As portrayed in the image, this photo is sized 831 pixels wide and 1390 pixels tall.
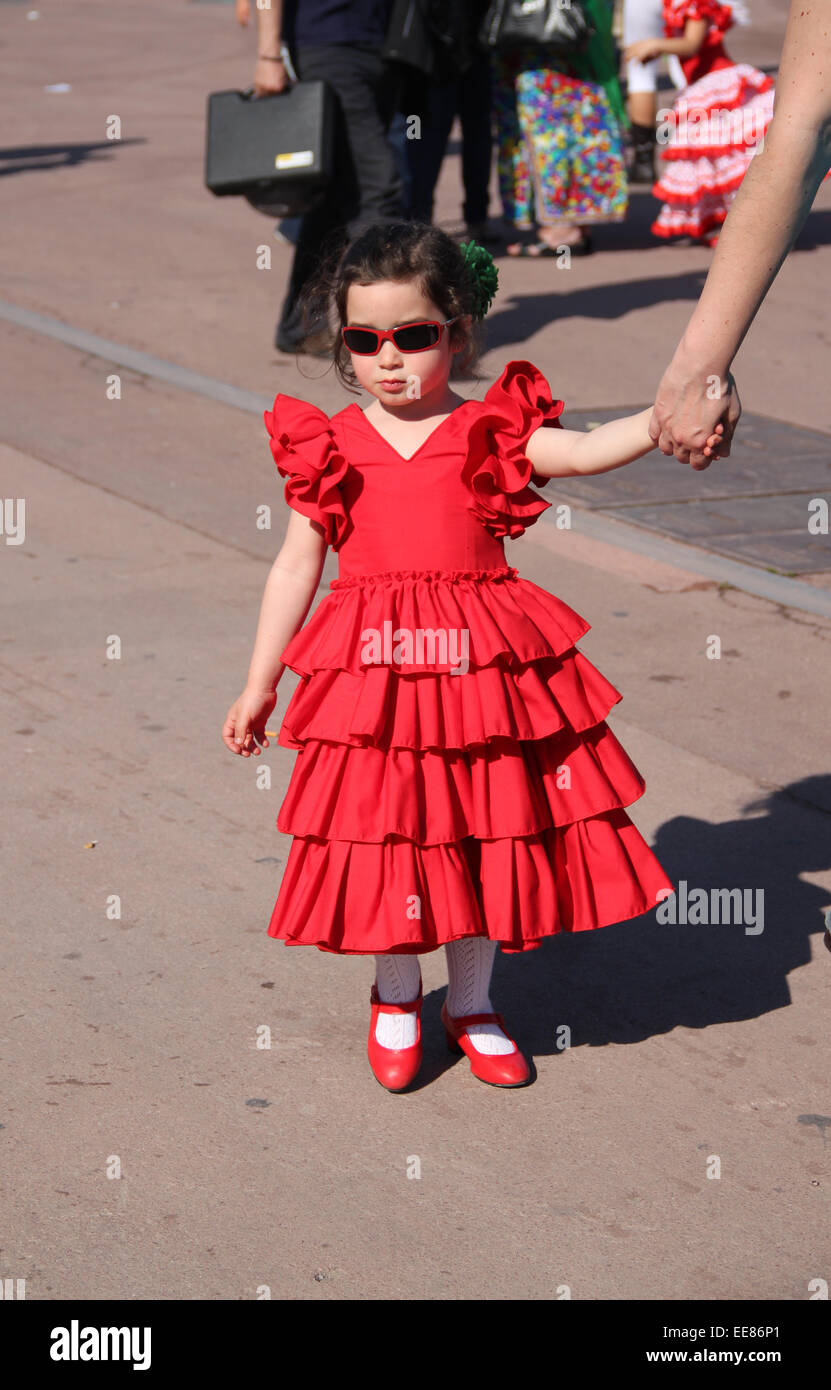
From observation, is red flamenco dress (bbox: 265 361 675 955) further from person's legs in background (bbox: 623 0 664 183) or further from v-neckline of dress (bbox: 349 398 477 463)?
person's legs in background (bbox: 623 0 664 183)

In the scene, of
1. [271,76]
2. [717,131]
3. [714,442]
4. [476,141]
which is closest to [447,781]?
[714,442]

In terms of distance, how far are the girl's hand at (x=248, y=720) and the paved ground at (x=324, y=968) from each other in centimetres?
55

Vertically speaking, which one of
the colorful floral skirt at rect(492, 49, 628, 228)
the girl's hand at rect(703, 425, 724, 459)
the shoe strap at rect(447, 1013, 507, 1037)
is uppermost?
the girl's hand at rect(703, 425, 724, 459)

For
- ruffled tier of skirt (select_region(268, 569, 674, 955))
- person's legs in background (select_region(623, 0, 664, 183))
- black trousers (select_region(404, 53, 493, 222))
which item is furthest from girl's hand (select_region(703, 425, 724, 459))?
person's legs in background (select_region(623, 0, 664, 183))

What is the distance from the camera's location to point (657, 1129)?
3.00 m

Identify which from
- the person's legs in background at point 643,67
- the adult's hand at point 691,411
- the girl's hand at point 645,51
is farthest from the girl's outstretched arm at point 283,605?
the person's legs in background at point 643,67

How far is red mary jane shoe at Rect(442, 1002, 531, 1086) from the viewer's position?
3135 millimetres

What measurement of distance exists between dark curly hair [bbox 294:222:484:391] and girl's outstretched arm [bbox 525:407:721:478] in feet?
0.77

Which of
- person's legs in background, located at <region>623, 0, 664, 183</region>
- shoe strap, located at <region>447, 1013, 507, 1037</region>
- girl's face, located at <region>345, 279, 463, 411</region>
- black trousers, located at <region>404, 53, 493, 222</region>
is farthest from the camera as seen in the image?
person's legs in background, located at <region>623, 0, 664, 183</region>

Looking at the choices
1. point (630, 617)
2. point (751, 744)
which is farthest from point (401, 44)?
point (751, 744)

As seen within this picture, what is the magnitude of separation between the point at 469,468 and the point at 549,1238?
1.28 m

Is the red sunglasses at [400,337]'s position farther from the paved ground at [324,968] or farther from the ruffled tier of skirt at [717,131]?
the ruffled tier of skirt at [717,131]

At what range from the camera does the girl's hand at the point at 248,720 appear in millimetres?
3123
